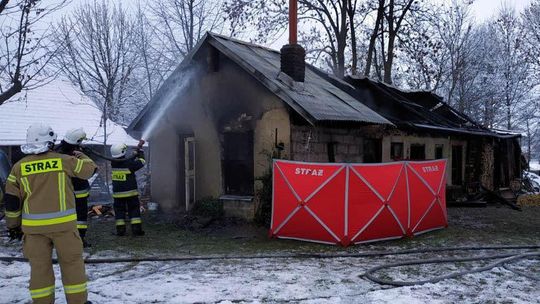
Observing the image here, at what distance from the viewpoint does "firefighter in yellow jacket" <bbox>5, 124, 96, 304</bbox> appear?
14.6ft

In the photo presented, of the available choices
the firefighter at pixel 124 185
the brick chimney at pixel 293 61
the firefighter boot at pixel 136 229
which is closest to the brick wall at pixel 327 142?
the brick chimney at pixel 293 61

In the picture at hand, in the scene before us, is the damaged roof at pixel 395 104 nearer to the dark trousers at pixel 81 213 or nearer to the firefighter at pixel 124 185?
the firefighter at pixel 124 185

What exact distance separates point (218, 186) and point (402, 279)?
5417 millimetres

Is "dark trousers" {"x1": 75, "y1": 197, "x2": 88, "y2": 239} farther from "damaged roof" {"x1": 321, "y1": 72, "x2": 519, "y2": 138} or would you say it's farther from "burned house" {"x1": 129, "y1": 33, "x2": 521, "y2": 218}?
"damaged roof" {"x1": 321, "y1": 72, "x2": 519, "y2": 138}

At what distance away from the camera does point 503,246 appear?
25.9ft

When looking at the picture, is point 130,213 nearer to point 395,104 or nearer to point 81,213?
point 81,213

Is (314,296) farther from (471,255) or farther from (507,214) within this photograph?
(507,214)

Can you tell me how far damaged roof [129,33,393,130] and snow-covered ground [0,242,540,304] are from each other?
10.9 ft

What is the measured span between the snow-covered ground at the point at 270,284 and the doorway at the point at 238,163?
3472mm

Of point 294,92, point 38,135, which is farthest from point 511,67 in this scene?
point 38,135

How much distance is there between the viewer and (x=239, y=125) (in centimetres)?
1020

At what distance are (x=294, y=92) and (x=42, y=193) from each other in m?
6.04

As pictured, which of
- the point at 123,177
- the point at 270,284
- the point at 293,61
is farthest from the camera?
the point at 293,61

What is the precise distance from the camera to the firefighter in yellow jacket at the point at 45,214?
4.45 metres
